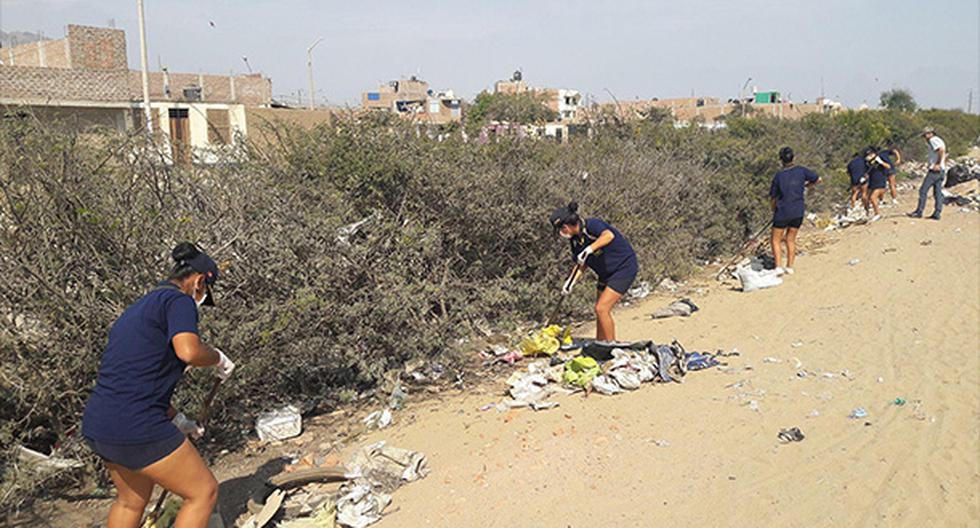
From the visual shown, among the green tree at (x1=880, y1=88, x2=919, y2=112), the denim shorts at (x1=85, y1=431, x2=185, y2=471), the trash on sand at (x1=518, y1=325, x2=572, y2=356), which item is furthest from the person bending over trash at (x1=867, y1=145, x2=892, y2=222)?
the green tree at (x1=880, y1=88, x2=919, y2=112)

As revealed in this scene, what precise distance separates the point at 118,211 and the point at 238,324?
3.77 feet

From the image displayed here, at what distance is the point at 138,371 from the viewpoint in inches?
123

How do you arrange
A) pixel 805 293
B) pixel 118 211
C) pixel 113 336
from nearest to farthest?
pixel 113 336 → pixel 118 211 → pixel 805 293

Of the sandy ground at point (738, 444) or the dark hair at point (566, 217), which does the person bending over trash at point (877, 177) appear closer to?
the sandy ground at point (738, 444)

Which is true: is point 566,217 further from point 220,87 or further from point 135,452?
point 220,87

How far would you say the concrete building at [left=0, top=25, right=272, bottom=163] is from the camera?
2380 centimetres

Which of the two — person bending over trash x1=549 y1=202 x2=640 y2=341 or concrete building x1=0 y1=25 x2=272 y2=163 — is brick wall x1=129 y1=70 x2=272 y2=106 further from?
person bending over trash x1=549 y1=202 x2=640 y2=341

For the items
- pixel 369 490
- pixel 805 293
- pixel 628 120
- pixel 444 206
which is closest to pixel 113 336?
pixel 369 490

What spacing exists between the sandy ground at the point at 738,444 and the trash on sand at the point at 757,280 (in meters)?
1.51

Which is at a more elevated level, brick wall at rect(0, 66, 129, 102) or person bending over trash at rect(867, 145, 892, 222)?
brick wall at rect(0, 66, 129, 102)

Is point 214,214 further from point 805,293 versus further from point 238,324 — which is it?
point 805,293

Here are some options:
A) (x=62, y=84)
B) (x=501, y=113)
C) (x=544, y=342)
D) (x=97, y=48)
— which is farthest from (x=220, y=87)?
(x=544, y=342)

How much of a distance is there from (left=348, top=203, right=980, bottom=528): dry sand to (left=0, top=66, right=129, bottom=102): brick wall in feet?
75.8

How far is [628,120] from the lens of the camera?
1456 cm
